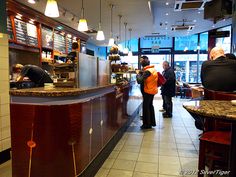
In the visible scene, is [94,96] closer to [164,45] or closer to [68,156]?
[68,156]

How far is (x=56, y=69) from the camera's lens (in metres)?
3.08

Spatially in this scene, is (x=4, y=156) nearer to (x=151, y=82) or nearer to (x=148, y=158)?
(x=148, y=158)

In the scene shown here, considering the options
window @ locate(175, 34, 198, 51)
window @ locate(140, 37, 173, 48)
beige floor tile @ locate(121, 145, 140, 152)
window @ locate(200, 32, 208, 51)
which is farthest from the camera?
window @ locate(140, 37, 173, 48)

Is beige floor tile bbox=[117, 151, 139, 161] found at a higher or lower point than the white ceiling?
lower

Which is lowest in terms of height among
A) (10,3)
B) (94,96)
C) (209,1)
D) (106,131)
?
(106,131)

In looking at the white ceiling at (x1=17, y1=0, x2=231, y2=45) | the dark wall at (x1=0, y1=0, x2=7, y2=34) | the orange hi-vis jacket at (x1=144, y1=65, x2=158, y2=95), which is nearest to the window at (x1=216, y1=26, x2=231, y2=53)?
the white ceiling at (x1=17, y1=0, x2=231, y2=45)

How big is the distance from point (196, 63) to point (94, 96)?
11881 millimetres

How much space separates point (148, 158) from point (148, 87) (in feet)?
7.01

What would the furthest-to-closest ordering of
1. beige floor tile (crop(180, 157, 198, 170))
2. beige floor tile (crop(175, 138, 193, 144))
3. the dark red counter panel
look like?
beige floor tile (crop(175, 138, 193, 144)) < beige floor tile (crop(180, 157, 198, 170)) < the dark red counter panel

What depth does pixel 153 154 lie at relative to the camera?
3676mm

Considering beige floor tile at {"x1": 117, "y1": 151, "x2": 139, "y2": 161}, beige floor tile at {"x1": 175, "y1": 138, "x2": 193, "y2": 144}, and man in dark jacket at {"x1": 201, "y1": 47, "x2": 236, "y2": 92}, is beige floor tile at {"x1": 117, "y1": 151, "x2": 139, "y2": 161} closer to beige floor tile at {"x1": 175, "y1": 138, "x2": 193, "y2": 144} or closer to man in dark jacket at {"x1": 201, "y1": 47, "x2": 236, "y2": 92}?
beige floor tile at {"x1": 175, "y1": 138, "x2": 193, "y2": 144}

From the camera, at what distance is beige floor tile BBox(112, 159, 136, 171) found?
3.14 metres

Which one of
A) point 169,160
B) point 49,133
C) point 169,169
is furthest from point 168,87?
point 49,133

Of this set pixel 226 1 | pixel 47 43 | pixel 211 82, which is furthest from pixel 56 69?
pixel 226 1
